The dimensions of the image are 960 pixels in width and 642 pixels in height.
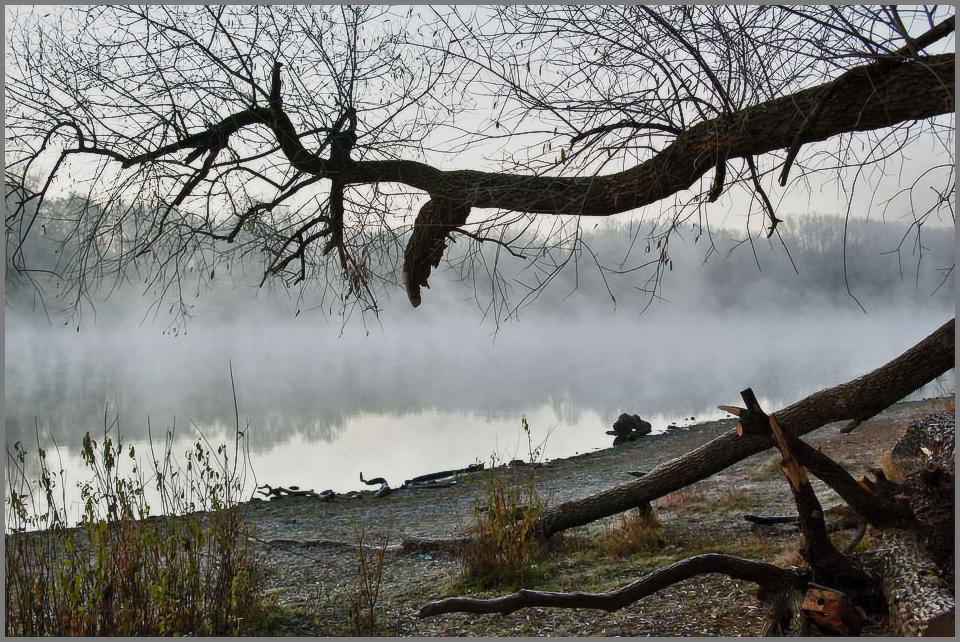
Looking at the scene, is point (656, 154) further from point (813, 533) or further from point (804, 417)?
point (804, 417)

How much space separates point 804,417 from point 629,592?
1.95 metres

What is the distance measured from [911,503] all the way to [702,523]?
2361mm

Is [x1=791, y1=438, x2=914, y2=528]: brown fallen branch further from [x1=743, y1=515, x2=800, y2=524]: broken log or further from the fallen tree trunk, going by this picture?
[x1=743, y1=515, x2=800, y2=524]: broken log

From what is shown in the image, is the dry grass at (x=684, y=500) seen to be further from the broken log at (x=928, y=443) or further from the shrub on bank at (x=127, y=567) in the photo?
the shrub on bank at (x=127, y=567)

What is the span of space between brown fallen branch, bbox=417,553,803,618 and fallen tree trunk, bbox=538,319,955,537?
0.62 meters

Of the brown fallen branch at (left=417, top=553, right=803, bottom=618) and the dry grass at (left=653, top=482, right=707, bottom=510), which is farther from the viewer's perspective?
the dry grass at (left=653, top=482, right=707, bottom=510)

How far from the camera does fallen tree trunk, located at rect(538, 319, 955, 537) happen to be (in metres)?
4.41

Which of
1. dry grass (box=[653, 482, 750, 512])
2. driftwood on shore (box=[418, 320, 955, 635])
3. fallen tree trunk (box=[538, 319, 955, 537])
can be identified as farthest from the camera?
dry grass (box=[653, 482, 750, 512])

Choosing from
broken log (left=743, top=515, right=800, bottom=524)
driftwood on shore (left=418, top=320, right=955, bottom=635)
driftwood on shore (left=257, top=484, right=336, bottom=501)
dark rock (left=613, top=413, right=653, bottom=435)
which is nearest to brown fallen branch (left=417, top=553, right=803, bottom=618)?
driftwood on shore (left=418, top=320, right=955, bottom=635)

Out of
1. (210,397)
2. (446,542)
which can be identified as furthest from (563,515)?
(210,397)

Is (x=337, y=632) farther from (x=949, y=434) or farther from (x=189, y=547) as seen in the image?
(x=949, y=434)

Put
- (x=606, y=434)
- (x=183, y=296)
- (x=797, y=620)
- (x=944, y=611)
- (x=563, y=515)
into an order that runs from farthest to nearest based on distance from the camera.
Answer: (x=606, y=434), (x=563, y=515), (x=183, y=296), (x=797, y=620), (x=944, y=611)

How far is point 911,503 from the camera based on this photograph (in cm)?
358

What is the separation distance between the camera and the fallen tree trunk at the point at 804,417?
4.41 metres
